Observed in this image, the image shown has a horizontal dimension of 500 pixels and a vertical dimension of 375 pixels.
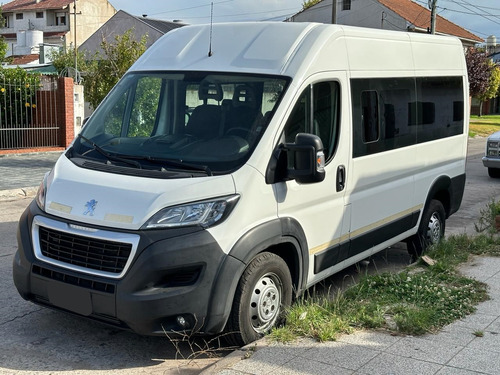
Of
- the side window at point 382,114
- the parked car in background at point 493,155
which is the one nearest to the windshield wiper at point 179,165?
the side window at point 382,114

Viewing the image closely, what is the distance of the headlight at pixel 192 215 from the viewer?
4207 millimetres

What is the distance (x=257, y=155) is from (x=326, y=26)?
5.02 feet

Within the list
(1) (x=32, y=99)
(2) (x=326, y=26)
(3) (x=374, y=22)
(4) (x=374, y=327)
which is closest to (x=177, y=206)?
(4) (x=374, y=327)

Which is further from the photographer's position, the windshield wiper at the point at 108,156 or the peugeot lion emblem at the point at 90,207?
the windshield wiper at the point at 108,156

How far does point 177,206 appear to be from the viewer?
4.24 meters

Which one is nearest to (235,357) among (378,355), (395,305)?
(378,355)

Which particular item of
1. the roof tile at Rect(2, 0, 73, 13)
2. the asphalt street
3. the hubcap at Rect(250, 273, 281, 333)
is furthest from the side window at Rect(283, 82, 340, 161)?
the roof tile at Rect(2, 0, 73, 13)

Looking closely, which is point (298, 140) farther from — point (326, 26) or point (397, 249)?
point (397, 249)

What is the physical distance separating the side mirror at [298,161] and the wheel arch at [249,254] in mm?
338

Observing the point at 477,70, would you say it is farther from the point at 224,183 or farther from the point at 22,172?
the point at 224,183

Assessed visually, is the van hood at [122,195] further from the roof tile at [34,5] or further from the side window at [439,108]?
the roof tile at [34,5]

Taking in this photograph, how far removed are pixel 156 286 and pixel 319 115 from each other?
2.04m

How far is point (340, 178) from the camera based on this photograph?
5.46m

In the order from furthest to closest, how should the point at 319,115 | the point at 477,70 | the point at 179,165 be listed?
the point at 477,70 < the point at 319,115 < the point at 179,165
